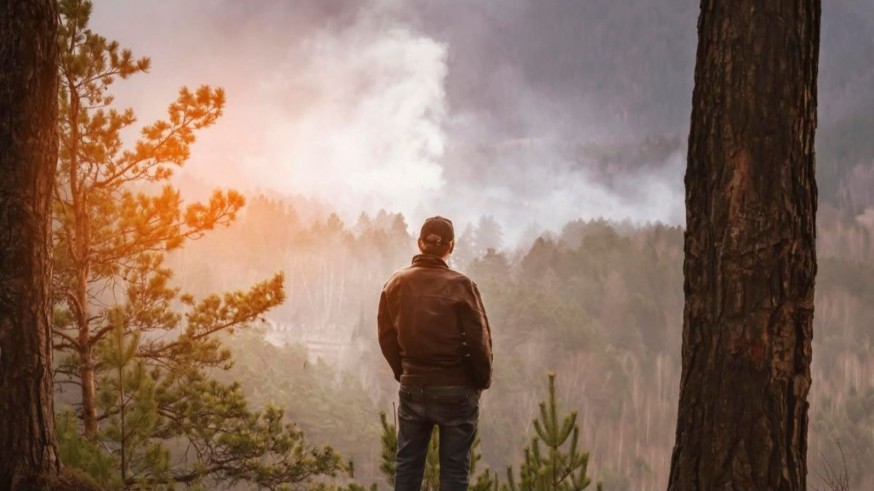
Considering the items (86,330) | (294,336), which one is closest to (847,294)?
(294,336)

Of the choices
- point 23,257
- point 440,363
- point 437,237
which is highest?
point 437,237

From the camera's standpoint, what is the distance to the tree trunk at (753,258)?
2.71 meters

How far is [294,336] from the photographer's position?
101 metres

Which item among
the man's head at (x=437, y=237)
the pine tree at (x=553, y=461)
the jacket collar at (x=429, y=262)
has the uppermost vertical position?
the man's head at (x=437, y=237)

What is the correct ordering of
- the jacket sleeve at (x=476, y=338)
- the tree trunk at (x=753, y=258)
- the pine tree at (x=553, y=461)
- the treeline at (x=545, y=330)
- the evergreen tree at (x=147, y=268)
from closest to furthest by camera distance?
1. the tree trunk at (x=753, y=258)
2. the jacket sleeve at (x=476, y=338)
3. the pine tree at (x=553, y=461)
4. the evergreen tree at (x=147, y=268)
5. the treeline at (x=545, y=330)

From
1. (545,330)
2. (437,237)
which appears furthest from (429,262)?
(545,330)

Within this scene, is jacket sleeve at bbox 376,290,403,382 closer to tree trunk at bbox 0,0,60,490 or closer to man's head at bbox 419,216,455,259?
man's head at bbox 419,216,455,259

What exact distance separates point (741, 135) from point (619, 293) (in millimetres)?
104175

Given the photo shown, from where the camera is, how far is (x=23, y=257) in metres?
3.93

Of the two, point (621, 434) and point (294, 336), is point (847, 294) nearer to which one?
point (621, 434)

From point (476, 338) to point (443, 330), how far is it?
0.58ft

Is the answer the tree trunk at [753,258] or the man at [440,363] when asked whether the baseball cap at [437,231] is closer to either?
the man at [440,363]

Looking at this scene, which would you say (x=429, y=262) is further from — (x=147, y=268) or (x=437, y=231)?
(x=147, y=268)

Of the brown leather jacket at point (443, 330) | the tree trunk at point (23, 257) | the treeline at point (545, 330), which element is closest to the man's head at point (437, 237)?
the brown leather jacket at point (443, 330)
